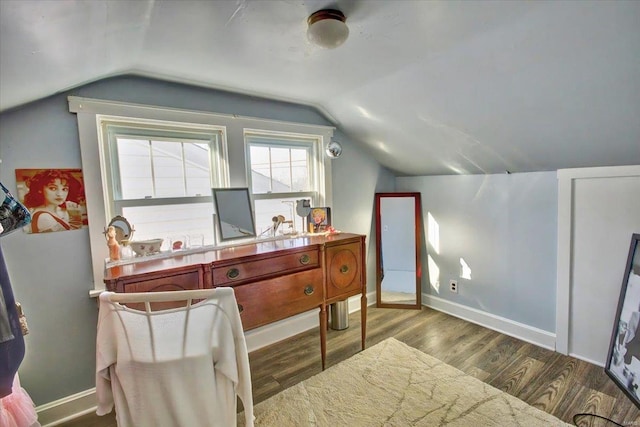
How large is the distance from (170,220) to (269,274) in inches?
34.0

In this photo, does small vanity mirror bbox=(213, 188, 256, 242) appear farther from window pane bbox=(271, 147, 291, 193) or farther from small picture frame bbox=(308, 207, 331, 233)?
small picture frame bbox=(308, 207, 331, 233)

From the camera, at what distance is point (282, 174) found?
2770 millimetres

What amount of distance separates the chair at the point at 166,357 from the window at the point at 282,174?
55.4 inches

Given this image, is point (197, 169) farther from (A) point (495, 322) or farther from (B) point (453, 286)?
(A) point (495, 322)

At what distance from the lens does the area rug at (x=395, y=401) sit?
1.74 metres

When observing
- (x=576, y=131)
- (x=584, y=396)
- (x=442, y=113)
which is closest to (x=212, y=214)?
(x=442, y=113)

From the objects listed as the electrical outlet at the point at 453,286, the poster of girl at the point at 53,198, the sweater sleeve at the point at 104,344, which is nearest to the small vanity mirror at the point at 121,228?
the poster of girl at the point at 53,198

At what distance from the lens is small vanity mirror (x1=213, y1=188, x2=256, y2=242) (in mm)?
2309

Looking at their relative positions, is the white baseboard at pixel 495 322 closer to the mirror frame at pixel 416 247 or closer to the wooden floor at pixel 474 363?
the wooden floor at pixel 474 363

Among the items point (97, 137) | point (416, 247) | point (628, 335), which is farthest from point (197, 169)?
point (628, 335)

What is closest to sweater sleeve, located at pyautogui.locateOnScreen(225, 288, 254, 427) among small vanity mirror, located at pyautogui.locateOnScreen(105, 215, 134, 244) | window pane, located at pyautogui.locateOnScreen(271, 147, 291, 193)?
small vanity mirror, located at pyautogui.locateOnScreen(105, 215, 134, 244)

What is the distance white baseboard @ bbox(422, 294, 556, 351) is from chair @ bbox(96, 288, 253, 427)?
250cm

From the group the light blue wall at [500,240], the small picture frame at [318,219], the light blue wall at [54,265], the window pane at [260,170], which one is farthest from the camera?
the small picture frame at [318,219]

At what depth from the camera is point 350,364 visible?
229 cm
